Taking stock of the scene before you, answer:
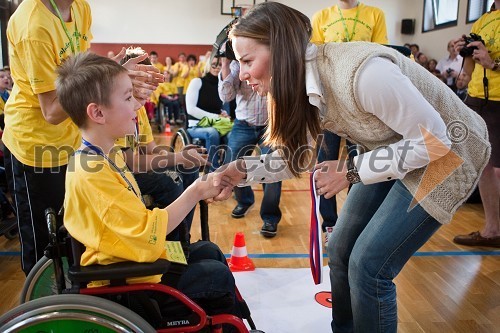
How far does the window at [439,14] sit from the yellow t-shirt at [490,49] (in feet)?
20.1

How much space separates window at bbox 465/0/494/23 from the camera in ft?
23.9

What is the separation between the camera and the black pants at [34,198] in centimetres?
175

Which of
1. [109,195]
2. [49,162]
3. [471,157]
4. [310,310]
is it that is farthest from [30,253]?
[471,157]

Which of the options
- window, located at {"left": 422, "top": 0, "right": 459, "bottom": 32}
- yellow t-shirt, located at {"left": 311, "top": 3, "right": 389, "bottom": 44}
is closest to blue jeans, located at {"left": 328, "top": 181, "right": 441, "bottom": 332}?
yellow t-shirt, located at {"left": 311, "top": 3, "right": 389, "bottom": 44}

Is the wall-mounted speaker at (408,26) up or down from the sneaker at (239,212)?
up

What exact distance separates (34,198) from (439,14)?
955cm

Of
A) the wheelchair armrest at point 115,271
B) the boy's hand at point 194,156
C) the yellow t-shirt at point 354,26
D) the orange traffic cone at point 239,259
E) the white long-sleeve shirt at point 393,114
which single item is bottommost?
the orange traffic cone at point 239,259

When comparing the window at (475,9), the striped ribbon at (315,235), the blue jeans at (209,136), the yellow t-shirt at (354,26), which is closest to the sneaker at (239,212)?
the blue jeans at (209,136)

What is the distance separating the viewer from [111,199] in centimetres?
123

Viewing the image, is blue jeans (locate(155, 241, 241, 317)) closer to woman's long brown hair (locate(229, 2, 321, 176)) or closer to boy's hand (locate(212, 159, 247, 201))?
boy's hand (locate(212, 159, 247, 201))

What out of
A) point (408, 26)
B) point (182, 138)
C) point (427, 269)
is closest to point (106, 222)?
point (182, 138)

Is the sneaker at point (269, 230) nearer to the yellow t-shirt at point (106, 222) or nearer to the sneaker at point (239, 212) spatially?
the sneaker at point (239, 212)

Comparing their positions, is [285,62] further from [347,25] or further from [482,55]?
[482,55]

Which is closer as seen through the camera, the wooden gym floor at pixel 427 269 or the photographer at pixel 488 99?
the wooden gym floor at pixel 427 269
